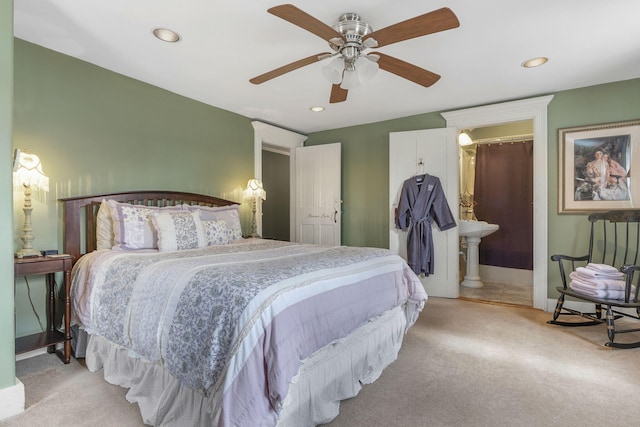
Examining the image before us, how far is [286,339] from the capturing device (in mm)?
1417

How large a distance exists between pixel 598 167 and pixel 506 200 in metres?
1.77

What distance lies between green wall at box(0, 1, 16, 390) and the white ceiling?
20.5 inches

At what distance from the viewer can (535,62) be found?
2861mm

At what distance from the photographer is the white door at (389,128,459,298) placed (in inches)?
162

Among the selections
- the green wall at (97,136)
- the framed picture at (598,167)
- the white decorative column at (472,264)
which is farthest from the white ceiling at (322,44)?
the white decorative column at (472,264)

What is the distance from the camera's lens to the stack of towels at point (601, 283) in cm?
273

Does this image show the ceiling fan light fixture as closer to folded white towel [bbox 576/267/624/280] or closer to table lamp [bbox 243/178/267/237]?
folded white towel [bbox 576/267/624/280]

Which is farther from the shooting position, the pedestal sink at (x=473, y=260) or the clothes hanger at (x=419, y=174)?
the pedestal sink at (x=473, y=260)

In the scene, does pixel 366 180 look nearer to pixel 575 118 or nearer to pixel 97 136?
pixel 575 118

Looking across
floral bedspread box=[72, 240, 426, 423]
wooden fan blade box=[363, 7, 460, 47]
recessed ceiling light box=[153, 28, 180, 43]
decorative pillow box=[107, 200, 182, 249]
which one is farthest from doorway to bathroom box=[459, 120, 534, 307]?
recessed ceiling light box=[153, 28, 180, 43]

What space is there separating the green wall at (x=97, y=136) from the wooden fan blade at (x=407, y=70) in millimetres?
2404

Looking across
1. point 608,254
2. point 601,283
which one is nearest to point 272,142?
point 601,283

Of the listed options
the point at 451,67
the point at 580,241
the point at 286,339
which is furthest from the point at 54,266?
the point at 580,241

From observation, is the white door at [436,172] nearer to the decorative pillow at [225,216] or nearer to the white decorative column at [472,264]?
the white decorative column at [472,264]
